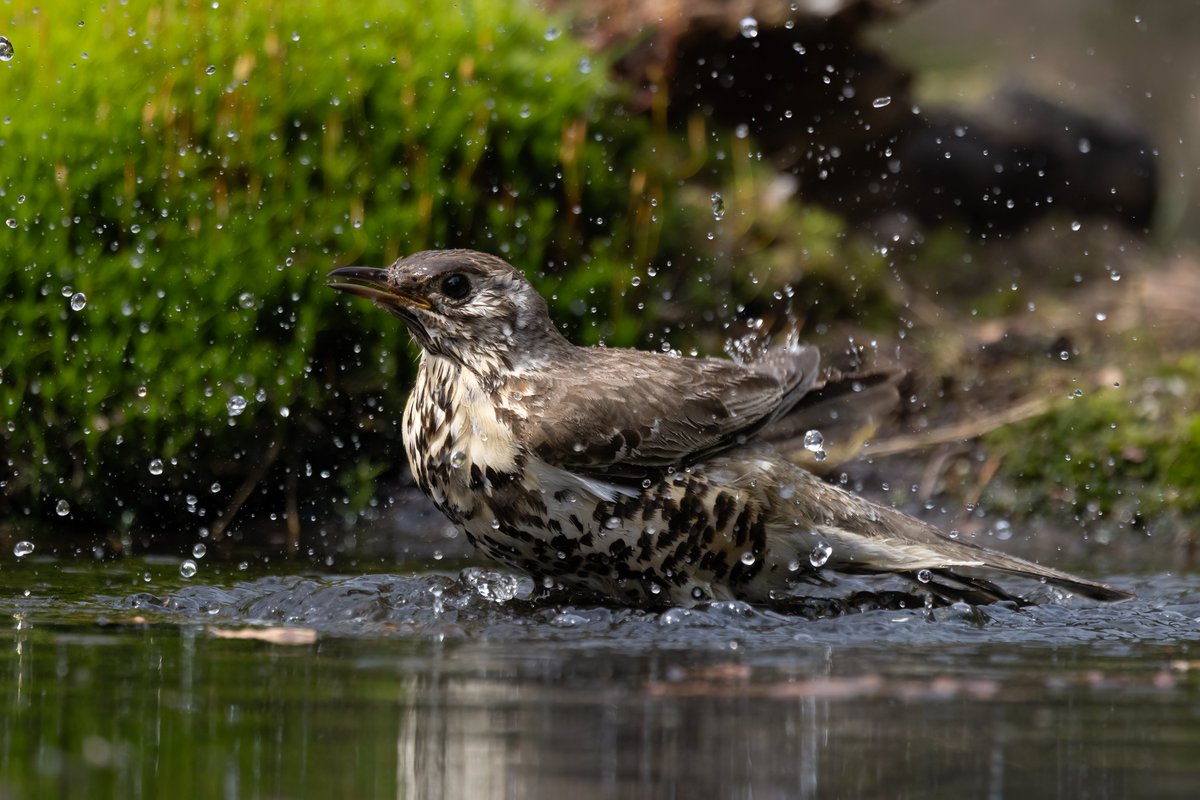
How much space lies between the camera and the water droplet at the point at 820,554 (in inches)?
247

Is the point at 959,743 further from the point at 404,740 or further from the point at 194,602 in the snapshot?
the point at 194,602

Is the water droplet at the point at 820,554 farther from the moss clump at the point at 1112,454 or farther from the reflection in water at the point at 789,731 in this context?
the moss clump at the point at 1112,454

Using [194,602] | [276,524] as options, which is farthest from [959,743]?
[276,524]

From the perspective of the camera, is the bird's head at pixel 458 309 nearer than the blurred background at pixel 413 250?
Yes

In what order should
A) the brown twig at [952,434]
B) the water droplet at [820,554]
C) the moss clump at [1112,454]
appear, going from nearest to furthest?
the water droplet at [820,554], the moss clump at [1112,454], the brown twig at [952,434]

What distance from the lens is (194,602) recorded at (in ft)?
19.9

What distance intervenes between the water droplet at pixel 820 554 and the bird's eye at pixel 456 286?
1.54m

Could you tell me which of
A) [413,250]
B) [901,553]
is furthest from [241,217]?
[901,553]

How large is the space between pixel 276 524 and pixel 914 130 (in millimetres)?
5265

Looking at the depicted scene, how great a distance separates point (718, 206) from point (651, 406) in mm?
3679

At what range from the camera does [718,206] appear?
966cm

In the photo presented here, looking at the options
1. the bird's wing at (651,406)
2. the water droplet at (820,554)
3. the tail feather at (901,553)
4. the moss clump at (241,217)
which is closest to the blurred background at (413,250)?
the moss clump at (241,217)

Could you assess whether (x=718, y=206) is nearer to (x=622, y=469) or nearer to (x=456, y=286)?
(x=456, y=286)

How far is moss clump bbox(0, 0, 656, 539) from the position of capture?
7.98m
